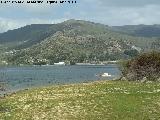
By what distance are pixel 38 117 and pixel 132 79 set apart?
34.7 metres

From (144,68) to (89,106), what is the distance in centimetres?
3187

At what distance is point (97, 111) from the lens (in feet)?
121

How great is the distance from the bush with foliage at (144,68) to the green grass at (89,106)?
19749 mm

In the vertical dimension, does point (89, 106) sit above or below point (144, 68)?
below

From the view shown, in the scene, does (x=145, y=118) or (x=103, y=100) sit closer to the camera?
(x=145, y=118)

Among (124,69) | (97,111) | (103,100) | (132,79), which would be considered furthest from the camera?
(124,69)

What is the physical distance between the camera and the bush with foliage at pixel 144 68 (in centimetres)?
6750

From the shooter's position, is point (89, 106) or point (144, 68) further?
point (144, 68)

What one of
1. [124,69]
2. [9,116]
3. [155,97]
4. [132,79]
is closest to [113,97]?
[155,97]

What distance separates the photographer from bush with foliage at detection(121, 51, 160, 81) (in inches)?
2657

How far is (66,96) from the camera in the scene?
149ft

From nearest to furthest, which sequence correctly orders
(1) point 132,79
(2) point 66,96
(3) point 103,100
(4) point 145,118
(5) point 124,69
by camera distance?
(4) point 145,118 → (3) point 103,100 → (2) point 66,96 → (1) point 132,79 → (5) point 124,69

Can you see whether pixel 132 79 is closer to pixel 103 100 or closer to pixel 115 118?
pixel 103 100

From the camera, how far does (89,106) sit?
39.0m
